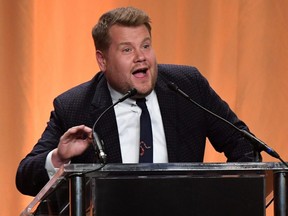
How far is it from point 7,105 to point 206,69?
954mm

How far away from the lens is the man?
2.67 metres

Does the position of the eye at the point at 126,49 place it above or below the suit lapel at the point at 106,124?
above

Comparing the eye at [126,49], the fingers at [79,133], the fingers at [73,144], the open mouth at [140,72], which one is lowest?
the fingers at [73,144]

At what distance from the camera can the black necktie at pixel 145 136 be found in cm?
264

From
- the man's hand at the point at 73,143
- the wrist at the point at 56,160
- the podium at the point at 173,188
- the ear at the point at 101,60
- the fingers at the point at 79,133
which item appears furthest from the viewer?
the ear at the point at 101,60

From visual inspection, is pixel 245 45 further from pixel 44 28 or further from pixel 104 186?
pixel 104 186

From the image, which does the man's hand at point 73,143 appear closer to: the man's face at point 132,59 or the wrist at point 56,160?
the wrist at point 56,160

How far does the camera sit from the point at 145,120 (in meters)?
2.73

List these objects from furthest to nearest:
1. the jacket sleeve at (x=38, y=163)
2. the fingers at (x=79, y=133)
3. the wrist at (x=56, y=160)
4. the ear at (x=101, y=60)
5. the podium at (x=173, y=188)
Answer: the ear at (x=101, y=60) → the jacket sleeve at (x=38, y=163) → the wrist at (x=56, y=160) → the fingers at (x=79, y=133) → the podium at (x=173, y=188)

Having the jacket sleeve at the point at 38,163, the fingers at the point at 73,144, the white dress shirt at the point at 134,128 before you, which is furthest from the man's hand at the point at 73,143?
the white dress shirt at the point at 134,128

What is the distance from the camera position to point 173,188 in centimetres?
183

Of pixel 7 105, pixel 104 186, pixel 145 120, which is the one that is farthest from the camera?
pixel 7 105

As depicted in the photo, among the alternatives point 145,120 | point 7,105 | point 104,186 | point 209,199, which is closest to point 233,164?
point 209,199

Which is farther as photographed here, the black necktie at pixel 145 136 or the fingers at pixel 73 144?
the black necktie at pixel 145 136
